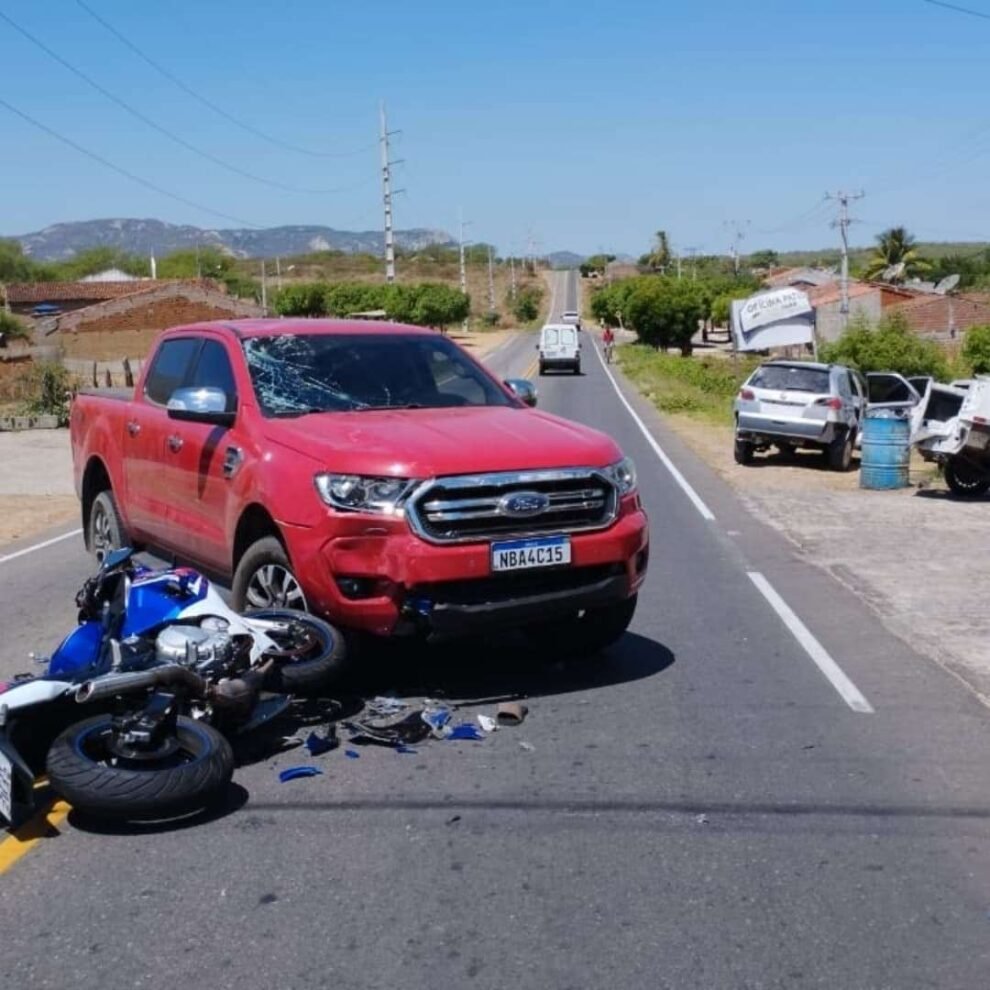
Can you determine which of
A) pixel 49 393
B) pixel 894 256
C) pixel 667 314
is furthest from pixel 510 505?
pixel 894 256

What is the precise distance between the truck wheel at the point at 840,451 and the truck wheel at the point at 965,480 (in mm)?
3674

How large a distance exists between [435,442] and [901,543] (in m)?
7.82

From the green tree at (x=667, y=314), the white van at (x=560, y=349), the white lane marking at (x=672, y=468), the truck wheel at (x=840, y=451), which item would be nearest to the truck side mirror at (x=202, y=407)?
the white lane marking at (x=672, y=468)

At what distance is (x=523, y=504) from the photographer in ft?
21.6

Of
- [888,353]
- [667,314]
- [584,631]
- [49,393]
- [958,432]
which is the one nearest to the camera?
[584,631]

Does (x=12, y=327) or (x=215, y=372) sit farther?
(x=12, y=327)

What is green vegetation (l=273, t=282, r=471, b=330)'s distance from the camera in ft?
298

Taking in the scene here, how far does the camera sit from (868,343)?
42.5m

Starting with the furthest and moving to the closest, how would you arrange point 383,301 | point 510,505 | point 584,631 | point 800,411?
1. point 383,301
2. point 800,411
3. point 584,631
4. point 510,505

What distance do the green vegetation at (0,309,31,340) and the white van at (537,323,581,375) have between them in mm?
→ 30732

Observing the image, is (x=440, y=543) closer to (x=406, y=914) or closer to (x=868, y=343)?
(x=406, y=914)

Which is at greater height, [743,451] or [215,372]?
[215,372]

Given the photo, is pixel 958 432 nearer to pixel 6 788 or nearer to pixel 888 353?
pixel 6 788

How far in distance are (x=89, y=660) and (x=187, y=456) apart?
2046 millimetres
